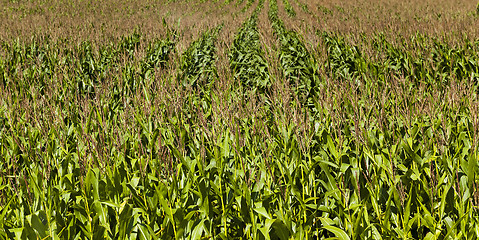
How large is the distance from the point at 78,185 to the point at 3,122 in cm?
204

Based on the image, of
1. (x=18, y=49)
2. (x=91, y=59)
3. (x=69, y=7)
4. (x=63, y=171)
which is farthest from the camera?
(x=69, y=7)

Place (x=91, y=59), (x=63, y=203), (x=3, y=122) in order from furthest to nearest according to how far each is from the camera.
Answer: (x=91, y=59) < (x=3, y=122) < (x=63, y=203)

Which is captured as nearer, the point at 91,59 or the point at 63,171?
the point at 63,171

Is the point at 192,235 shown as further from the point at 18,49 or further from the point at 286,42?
the point at 18,49

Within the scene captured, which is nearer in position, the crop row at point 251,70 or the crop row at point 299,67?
the crop row at point 299,67

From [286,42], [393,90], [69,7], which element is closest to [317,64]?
[393,90]

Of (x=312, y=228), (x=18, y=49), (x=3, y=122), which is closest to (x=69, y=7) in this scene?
(x=18, y=49)

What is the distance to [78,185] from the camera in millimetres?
2697

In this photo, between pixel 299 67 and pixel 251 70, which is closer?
pixel 299 67

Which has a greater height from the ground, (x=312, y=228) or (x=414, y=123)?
(x=414, y=123)

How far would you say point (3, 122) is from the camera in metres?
4.07

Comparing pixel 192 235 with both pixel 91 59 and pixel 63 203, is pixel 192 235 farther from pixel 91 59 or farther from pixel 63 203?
pixel 91 59

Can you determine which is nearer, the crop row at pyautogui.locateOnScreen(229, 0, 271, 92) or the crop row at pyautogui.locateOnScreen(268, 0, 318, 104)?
the crop row at pyautogui.locateOnScreen(268, 0, 318, 104)

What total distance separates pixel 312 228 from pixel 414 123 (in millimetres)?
1519
